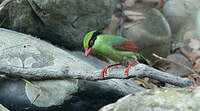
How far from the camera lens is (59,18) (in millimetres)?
4641

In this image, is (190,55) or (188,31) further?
(188,31)

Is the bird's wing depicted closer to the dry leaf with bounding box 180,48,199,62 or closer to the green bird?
the green bird

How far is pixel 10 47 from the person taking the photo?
11.7 ft

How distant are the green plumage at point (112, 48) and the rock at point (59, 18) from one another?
1.04m

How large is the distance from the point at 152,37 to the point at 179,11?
149 centimetres

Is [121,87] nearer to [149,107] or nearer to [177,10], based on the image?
[149,107]

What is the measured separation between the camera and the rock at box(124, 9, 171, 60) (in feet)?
20.1

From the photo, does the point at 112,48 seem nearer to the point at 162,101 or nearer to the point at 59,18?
the point at 59,18

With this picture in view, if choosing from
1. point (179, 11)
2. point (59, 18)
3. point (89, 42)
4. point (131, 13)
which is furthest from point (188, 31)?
point (89, 42)

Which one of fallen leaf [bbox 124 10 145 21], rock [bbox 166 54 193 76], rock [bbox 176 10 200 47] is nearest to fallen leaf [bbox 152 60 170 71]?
rock [bbox 166 54 193 76]


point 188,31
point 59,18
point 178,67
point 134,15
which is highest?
point 59,18

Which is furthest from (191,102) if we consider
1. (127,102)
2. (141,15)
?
(141,15)

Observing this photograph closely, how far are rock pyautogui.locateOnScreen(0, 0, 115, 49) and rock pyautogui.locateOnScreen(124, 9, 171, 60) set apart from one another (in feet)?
4.50

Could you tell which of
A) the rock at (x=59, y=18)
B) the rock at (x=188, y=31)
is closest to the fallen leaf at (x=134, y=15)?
the rock at (x=188, y=31)
